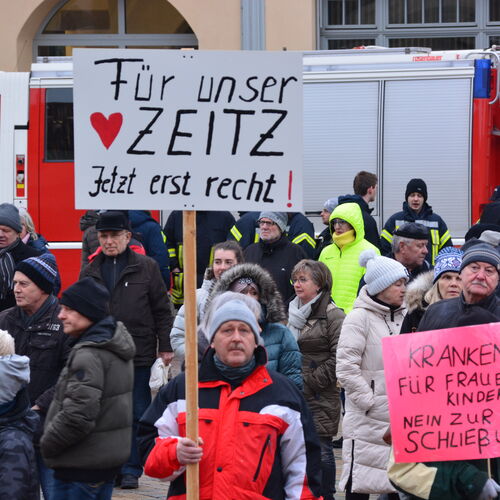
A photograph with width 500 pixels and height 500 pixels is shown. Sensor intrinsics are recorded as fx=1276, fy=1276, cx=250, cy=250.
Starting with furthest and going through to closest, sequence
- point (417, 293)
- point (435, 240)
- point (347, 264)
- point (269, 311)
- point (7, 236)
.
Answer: point (435, 240), point (347, 264), point (7, 236), point (417, 293), point (269, 311)

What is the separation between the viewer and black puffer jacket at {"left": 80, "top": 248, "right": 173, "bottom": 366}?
8.42 metres

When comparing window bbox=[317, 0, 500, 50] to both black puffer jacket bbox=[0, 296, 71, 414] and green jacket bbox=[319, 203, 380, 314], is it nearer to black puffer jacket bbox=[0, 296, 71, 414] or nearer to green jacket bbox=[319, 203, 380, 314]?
green jacket bbox=[319, 203, 380, 314]

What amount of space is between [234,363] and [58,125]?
8868 mm

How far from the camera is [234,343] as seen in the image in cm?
489

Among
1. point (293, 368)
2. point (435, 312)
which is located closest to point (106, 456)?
point (293, 368)

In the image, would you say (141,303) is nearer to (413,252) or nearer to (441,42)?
(413,252)

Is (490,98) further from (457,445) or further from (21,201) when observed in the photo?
(457,445)

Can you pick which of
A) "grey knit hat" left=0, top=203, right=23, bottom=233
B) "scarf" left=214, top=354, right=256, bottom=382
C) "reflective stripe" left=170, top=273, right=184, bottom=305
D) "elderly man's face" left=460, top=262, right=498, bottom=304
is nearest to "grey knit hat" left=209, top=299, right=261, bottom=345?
"scarf" left=214, top=354, right=256, bottom=382

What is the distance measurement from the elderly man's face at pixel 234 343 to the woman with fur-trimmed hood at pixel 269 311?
1.38m

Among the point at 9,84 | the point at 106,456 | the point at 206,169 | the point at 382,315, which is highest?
the point at 9,84

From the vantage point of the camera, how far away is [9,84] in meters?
13.3

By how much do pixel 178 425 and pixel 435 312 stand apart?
4.12ft

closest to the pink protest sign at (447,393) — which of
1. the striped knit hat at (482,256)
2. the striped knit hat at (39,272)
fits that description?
the striped knit hat at (482,256)

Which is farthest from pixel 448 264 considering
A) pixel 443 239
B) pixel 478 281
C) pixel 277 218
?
pixel 443 239
